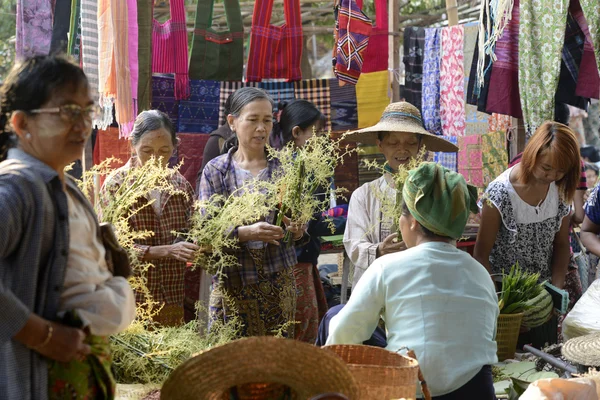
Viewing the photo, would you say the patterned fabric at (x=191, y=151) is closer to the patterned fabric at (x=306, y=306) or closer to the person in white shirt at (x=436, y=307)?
the patterned fabric at (x=306, y=306)

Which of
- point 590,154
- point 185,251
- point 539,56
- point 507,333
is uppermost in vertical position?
point 539,56

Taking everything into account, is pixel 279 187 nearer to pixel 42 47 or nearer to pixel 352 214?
pixel 352 214

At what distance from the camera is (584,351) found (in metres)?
3.87

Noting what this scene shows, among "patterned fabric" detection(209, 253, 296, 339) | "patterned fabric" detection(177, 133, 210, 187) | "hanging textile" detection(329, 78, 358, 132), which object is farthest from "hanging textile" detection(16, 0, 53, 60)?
"patterned fabric" detection(209, 253, 296, 339)

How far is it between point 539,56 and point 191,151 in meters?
3.00

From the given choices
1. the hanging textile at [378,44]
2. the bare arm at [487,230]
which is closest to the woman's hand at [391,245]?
the bare arm at [487,230]

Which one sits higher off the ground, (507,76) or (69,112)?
(507,76)

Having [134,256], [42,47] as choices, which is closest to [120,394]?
[134,256]

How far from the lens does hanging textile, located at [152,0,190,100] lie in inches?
236

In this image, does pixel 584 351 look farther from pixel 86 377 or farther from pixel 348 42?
pixel 348 42

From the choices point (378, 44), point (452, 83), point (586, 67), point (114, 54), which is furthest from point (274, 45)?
point (586, 67)

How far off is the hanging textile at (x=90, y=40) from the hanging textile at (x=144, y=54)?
0.36 meters

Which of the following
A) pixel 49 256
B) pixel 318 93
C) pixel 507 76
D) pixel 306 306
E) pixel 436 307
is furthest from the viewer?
pixel 318 93

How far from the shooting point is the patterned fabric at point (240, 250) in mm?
3979
